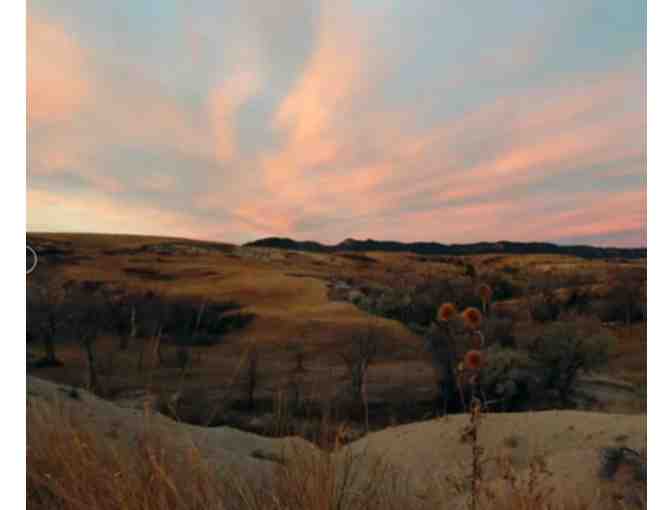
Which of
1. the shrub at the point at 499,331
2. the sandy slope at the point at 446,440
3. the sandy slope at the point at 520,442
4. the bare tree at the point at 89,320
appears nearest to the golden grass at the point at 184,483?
the sandy slope at the point at 446,440

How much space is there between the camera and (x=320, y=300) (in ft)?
8.59

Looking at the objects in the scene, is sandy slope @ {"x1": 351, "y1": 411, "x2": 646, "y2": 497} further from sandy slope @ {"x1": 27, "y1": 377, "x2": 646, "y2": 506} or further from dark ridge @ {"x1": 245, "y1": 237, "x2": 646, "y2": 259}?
dark ridge @ {"x1": 245, "y1": 237, "x2": 646, "y2": 259}

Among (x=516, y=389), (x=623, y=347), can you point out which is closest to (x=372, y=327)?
(x=516, y=389)

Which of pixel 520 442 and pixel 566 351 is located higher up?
pixel 566 351

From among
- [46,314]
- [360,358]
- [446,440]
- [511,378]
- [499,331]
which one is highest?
[46,314]

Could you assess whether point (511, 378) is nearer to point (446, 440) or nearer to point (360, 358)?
point (446, 440)

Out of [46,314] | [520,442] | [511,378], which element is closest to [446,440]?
[520,442]

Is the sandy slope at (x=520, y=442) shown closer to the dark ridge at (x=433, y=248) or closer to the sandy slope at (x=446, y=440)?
the sandy slope at (x=446, y=440)

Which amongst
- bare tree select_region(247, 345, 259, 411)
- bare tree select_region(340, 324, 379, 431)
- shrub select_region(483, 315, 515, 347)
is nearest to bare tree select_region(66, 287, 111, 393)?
bare tree select_region(247, 345, 259, 411)

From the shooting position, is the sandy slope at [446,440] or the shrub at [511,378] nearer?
the sandy slope at [446,440]

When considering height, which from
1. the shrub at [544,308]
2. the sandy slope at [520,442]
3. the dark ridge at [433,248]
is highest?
the dark ridge at [433,248]

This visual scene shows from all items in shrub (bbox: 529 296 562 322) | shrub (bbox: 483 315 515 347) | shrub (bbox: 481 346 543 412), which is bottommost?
shrub (bbox: 481 346 543 412)

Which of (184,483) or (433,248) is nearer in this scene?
(184,483)
